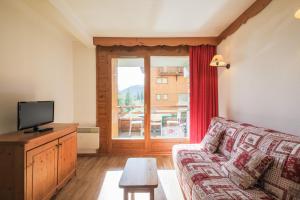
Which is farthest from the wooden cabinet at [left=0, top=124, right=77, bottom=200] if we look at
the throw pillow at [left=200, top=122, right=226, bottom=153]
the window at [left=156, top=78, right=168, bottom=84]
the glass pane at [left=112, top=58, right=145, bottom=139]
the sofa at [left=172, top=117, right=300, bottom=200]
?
the window at [left=156, top=78, right=168, bottom=84]

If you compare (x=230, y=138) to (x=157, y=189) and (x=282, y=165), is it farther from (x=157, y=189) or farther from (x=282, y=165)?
(x=157, y=189)

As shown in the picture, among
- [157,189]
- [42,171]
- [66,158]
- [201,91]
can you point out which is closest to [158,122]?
[201,91]

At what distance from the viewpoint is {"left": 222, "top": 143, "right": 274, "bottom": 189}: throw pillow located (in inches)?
72.2

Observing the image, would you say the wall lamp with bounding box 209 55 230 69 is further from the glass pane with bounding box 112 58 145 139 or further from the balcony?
the glass pane with bounding box 112 58 145 139

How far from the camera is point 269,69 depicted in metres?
2.53

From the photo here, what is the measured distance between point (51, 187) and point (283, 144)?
2.55m

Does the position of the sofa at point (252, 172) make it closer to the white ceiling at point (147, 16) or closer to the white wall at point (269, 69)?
the white wall at point (269, 69)

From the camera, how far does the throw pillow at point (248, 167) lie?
183 centimetres

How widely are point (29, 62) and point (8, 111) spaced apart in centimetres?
79

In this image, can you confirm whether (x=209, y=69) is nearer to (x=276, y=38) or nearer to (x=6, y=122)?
(x=276, y=38)

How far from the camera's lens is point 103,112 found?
449 cm

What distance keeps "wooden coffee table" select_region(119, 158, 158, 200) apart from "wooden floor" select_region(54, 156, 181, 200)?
0.51m

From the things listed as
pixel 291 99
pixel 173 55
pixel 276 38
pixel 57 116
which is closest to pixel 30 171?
pixel 57 116

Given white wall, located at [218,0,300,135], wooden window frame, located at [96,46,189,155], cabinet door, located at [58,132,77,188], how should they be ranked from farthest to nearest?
wooden window frame, located at [96,46,189,155] → cabinet door, located at [58,132,77,188] → white wall, located at [218,0,300,135]
